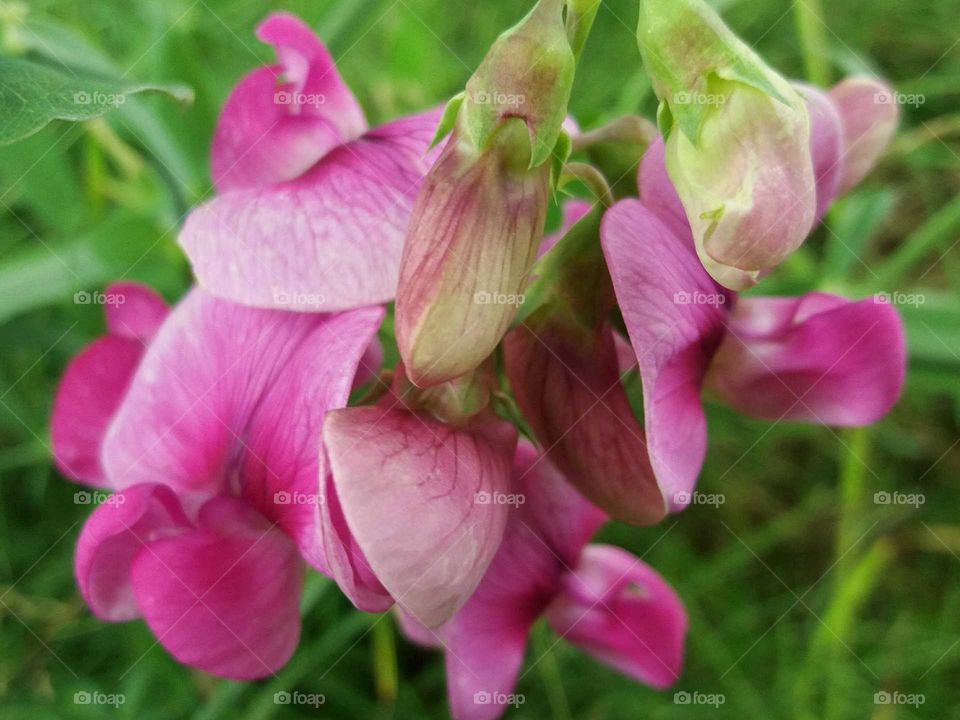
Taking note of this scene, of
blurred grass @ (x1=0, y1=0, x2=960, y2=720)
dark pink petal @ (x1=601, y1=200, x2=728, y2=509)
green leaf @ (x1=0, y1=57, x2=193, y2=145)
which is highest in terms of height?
green leaf @ (x1=0, y1=57, x2=193, y2=145)

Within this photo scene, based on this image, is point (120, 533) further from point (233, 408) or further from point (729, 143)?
point (729, 143)

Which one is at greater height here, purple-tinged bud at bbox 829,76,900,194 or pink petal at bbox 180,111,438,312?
pink petal at bbox 180,111,438,312

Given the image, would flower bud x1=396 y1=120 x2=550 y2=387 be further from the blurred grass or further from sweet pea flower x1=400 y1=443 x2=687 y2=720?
the blurred grass

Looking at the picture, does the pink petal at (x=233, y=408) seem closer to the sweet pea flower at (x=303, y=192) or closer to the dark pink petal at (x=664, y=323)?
the sweet pea flower at (x=303, y=192)

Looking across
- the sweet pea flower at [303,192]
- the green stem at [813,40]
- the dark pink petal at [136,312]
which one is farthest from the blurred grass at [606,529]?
the sweet pea flower at [303,192]

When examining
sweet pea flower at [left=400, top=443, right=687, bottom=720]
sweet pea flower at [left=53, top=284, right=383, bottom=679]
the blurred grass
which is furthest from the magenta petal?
the blurred grass

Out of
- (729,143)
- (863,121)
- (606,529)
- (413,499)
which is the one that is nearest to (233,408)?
(413,499)

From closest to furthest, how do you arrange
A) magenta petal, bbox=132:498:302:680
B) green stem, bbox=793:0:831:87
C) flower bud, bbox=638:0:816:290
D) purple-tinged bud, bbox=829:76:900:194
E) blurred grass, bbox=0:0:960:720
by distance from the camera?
flower bud, bbox=638:0:816:290, magenta petal, bbox=132:498:302:680, purple-tinged bud, bbox=829:76:900:194, blurred grass, bbox=0:0:960:720, green stem, bbox=793:0:831:87

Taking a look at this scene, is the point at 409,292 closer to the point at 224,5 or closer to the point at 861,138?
the point at 861,138

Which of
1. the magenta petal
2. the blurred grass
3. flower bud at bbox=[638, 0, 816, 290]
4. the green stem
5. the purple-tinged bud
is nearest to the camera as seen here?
flower bud at bbox=[638, 0, 816, 290]
